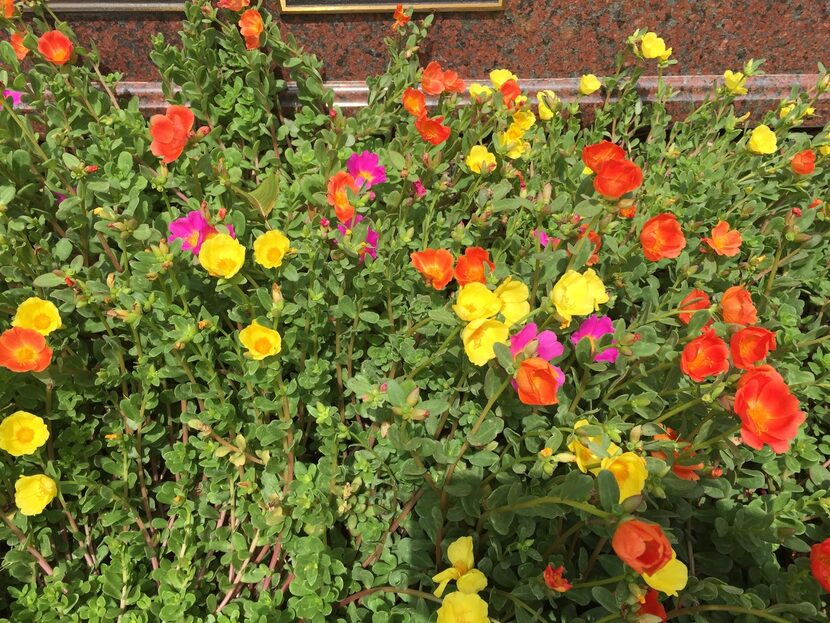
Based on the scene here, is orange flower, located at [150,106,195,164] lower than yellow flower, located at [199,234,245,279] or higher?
higher

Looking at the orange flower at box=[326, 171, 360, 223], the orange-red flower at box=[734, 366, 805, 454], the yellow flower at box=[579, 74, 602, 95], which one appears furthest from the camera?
the yellow flower at box=[579, 74, 602, 95]

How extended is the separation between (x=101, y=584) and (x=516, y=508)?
92 cm

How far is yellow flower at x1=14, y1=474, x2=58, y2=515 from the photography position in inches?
43.1

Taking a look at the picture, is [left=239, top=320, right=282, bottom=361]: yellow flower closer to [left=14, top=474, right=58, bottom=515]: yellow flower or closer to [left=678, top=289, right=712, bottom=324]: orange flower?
[left=14, top=474, right=58, bottom=515]: yellow flower

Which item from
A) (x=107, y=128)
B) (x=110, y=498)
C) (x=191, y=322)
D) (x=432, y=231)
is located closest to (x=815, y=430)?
(x=432, y=231)

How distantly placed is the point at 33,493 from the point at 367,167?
3.77ft

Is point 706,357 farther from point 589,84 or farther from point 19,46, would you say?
point 19,46

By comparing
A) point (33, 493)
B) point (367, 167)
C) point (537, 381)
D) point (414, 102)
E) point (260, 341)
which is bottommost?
point (33, 493)

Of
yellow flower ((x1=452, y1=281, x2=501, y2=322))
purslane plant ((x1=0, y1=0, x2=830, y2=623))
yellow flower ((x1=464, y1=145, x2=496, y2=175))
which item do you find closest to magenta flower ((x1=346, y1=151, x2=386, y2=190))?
purslane plant ((x1=0, y1=0, x2=830, y2=623))

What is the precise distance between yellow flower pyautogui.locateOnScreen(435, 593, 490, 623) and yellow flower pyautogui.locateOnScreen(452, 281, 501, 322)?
48cm

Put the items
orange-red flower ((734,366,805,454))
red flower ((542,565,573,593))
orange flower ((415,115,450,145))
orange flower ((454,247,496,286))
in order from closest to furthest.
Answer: orange-red flower ((734,366,805,454)) < red flower ((542,565,573,593)) < orange flower ((454,247,496,286)) < orange flower ((415,115,450,145))

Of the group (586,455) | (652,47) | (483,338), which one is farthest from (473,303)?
(652,47)

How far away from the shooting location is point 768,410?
0.84 metres

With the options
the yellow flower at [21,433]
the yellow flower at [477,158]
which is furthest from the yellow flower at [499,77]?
the yellow flower at [21,433]
